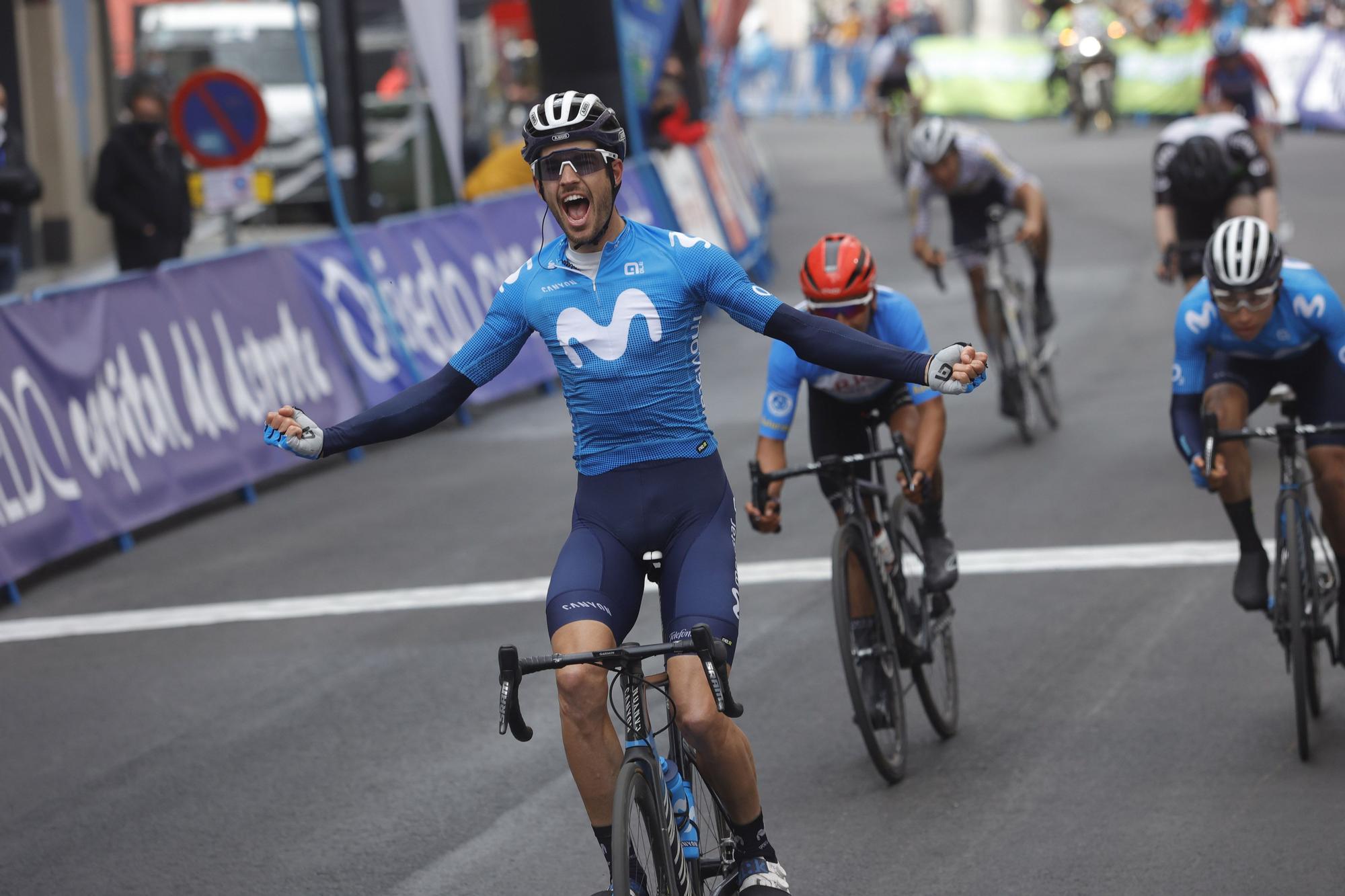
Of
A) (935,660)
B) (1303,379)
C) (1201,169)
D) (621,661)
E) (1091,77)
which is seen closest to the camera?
(621,661)

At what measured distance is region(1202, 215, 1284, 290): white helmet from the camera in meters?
7.14

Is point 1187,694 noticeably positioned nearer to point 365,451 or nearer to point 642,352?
point 642,352

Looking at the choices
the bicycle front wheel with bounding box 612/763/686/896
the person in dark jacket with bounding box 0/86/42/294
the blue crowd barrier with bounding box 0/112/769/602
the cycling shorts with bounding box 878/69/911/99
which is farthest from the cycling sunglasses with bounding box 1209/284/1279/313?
the cycling shorts with bounding box 878/69/911/99

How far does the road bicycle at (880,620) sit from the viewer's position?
689 cm

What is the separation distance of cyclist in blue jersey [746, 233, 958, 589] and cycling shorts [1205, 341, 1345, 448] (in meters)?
1.23

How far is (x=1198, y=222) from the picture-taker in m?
12.3

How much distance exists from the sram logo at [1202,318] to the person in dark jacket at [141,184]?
8993 millimetres

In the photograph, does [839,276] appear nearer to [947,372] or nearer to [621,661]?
[947,372]

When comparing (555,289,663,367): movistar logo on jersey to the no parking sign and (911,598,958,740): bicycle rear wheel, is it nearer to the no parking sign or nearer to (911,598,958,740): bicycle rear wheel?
(911,598,958,740): bicycle rear wheel

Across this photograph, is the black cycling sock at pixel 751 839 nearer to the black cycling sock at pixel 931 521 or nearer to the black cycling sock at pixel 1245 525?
the black cycling sock at pixel 931 521

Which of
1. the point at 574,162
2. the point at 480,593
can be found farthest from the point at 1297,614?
the point at 480,593

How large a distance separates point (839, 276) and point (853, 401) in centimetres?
74

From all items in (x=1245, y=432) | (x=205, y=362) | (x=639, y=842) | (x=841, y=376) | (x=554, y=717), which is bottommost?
(x=554, y=717)

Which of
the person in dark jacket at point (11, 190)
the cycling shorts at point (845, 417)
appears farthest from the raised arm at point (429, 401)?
the person in dark jacket at point (11, 190)
